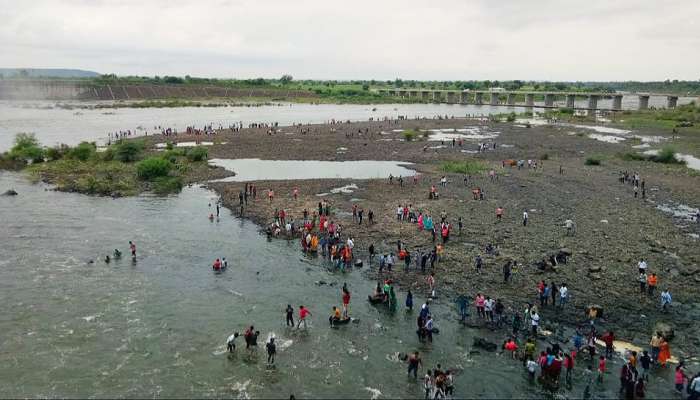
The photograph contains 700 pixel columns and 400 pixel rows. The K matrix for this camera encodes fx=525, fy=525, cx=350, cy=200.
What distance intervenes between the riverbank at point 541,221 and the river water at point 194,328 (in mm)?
4431

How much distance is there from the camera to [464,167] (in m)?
61.6

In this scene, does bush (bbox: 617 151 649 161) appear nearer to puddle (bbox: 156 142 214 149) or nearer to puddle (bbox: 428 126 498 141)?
puddle (bbox: 428 126 498 141)

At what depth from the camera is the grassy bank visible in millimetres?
53594

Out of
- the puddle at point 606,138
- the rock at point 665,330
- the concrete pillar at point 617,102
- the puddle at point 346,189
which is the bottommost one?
the rock at point 665,330

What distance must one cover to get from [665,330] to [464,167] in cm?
3893

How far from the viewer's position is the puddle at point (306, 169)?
198ft

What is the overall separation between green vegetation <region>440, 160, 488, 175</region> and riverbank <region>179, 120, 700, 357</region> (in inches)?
52.4

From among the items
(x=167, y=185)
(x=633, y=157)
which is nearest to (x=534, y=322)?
(x=167, y=185)

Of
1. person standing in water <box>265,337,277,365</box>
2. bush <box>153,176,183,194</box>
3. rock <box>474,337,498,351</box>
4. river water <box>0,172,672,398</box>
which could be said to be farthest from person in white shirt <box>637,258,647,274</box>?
bush <box>153,176,183,194</box>

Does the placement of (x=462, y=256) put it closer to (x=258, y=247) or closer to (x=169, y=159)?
(x=258, y=247)

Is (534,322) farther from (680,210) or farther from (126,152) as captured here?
→ (126,152)

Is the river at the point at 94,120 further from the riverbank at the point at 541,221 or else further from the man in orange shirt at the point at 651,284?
the man in orange shirt at the point at 651,284

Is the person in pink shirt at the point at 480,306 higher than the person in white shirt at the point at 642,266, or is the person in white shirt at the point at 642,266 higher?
the person in white shirt at the point at 642,266

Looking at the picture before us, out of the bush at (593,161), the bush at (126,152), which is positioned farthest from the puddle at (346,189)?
the bush at (593,161)
